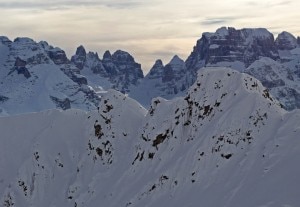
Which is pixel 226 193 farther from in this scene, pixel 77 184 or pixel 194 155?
pixel 77 184

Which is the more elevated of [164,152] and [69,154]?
[164,152]

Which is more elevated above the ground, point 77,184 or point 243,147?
point 243,147

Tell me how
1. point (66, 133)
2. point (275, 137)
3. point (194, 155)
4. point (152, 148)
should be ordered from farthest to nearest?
point (66, 133)
point (152, 148)
point (194, 155)
point (275, 137)

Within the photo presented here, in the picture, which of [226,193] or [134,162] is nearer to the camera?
[226,193]

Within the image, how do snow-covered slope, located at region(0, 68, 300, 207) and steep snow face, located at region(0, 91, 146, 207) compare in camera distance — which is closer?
snow-covered slope, located at region(0, 68, 300, 207)

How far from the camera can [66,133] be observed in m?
107

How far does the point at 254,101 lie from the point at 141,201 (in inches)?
755

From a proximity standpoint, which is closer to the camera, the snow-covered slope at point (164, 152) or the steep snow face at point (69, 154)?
the snow-covered slope at point (164, 152)

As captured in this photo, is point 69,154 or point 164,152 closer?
point 164,152

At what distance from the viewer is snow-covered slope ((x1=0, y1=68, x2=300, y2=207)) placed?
72750 mm

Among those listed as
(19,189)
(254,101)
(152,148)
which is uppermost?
(254,101)

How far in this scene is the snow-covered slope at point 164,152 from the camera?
72.8m

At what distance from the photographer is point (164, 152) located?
87188mm

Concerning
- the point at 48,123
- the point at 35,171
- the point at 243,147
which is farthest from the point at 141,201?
the point at 48,123
